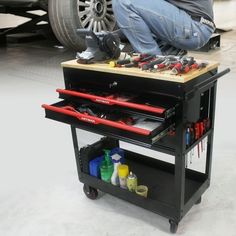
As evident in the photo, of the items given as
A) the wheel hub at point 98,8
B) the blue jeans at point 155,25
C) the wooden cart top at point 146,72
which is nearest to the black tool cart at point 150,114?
the wooden cart top at point 146,72

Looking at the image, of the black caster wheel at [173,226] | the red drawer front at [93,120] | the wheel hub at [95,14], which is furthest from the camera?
the wheel hub at [95,14]

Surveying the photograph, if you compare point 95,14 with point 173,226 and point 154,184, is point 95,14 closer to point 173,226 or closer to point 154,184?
point 154,184

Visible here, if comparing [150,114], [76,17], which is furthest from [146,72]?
[76,17]

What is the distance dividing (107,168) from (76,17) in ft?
7.08

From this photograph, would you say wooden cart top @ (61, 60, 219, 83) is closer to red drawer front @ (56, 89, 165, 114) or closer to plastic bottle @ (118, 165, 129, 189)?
red drawer front @ (56, 89, 165, 114)

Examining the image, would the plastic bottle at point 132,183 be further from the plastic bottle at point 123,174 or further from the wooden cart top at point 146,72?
the wooden cart top at point 146,72

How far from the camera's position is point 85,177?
143cm

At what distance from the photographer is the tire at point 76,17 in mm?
3169

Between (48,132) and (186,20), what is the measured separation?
3.74 feet

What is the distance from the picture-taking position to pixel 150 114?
40.8 inches

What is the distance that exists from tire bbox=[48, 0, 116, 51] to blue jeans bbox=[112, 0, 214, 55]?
1.87 m

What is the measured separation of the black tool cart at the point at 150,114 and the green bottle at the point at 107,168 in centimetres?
2

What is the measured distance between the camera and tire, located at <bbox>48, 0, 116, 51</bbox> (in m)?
3.17

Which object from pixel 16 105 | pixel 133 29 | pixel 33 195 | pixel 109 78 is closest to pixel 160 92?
pixel 109 78
